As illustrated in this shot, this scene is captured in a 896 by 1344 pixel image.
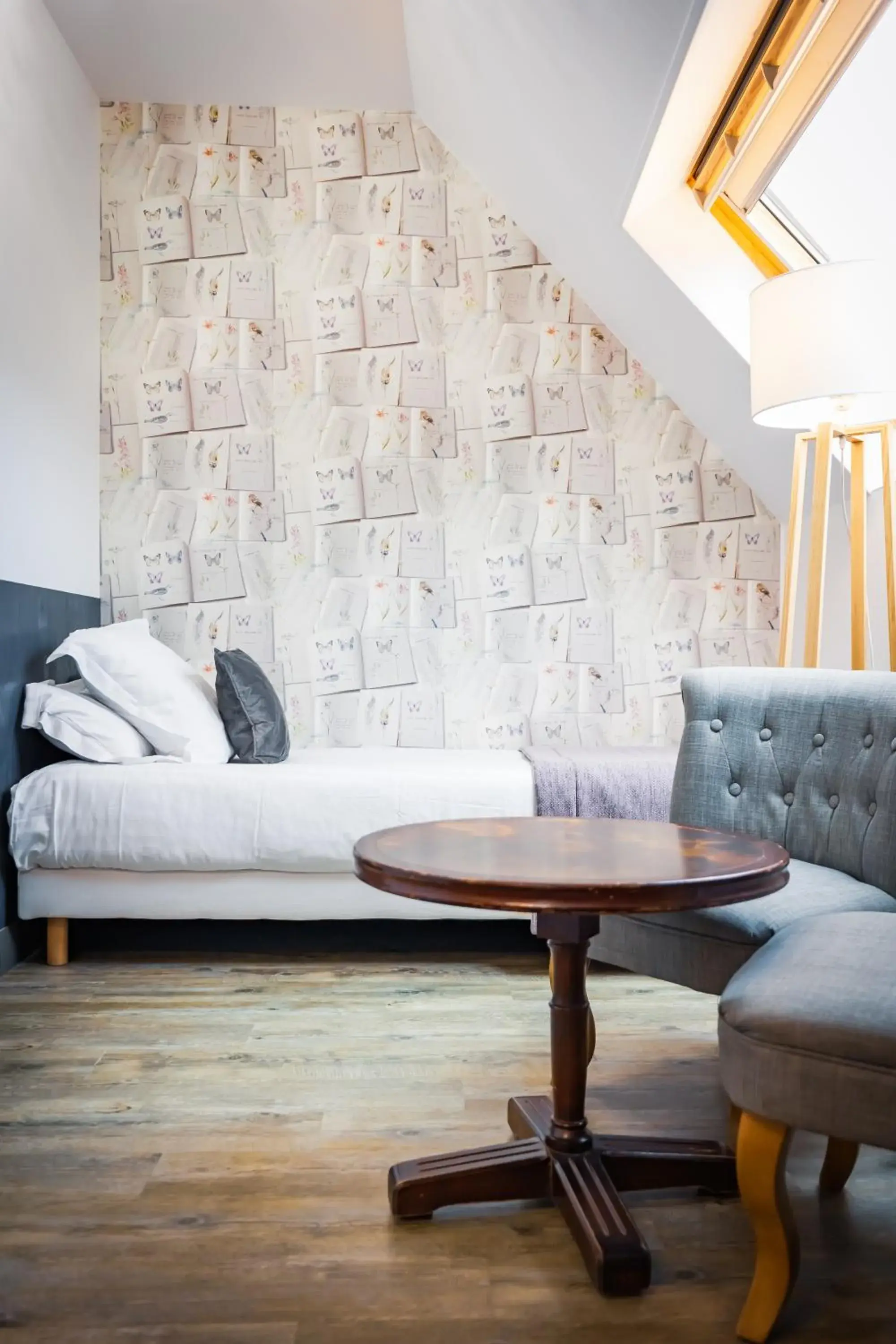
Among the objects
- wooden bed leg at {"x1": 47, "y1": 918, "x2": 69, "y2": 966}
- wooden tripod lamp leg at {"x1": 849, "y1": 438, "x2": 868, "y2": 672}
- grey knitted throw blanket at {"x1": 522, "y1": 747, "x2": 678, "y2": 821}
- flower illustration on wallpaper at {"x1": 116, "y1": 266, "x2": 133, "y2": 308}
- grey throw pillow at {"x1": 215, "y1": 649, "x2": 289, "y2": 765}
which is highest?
flower illustration on wallpaper at {"x1": 116, "y1": 266, "x2": 133, "y2": 308}

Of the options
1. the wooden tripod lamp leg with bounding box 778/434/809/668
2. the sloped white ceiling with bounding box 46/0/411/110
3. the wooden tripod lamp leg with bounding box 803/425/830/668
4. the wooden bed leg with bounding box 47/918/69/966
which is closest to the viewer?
the wooden tripod lamp leg with bounding box 803/425/830/668

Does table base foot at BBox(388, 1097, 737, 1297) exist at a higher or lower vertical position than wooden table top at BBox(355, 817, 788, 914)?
lower

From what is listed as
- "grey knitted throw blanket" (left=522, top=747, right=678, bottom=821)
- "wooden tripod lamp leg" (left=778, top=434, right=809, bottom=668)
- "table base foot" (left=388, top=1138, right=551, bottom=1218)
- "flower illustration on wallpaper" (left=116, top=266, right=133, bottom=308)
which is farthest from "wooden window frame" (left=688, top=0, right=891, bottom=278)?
"table base foot" (left=388, top=1138, right=551, bottom=1218)

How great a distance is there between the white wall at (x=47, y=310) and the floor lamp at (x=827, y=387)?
2.03 m

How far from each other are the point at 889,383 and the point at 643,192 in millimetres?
1059

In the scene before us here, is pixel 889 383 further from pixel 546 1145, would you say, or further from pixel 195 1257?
pixel 195 1257

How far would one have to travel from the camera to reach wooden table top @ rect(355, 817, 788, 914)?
148 centimetres

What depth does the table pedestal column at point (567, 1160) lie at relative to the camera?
171cm

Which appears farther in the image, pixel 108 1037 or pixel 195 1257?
pixel 108 1037

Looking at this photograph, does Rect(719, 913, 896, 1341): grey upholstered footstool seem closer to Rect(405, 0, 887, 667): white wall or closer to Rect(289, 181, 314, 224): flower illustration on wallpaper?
Rect(405, 0, 887, 667): white wall

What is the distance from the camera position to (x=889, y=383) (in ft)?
8.41

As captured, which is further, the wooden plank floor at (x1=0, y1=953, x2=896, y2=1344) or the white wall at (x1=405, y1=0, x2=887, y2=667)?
the white wall at (x1=405, y1=0, x2=887, y2=667)

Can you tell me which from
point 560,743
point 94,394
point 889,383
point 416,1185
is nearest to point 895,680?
point 889,383

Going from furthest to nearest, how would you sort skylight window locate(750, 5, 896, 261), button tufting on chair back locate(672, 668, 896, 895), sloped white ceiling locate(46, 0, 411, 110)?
sloped white ceiling locate(46, 0, 411, 110)
skylight window locate(750, 5, 896, 261)
button tufting on chair back locate(672, 668, 896, 895)
